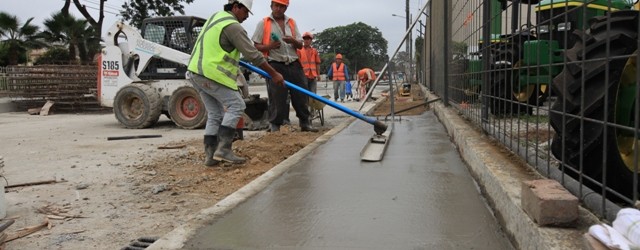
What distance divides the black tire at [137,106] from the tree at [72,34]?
2384cm

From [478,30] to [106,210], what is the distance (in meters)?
3.82

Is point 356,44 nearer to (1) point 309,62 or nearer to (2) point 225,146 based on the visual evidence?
(1) point 309,62

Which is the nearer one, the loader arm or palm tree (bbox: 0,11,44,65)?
the loader arm

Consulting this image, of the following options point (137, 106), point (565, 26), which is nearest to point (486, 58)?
point (565, 26)

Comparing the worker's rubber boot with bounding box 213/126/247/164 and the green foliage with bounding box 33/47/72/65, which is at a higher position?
the green foliage with bounding box 33/47/72/65

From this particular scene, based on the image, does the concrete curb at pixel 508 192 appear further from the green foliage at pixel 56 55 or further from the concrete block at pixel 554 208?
the green foliage at pixel 56 55

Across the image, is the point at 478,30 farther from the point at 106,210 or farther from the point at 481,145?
the point at 106,210

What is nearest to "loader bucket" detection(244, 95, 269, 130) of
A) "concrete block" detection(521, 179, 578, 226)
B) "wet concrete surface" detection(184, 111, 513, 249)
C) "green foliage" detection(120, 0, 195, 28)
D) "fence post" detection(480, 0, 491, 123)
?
"wet concrete surface" detection(184, 111, 513, 249)

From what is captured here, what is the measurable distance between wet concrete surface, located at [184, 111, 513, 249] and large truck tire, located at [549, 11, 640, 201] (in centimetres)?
60

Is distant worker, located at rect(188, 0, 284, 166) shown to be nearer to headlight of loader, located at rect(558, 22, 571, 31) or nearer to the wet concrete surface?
the wet concrete surface

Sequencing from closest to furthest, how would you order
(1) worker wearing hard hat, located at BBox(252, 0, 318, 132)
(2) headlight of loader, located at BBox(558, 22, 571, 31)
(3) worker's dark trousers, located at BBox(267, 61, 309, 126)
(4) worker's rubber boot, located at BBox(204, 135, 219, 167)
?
(2) headlight of loader, located at BBox(558, 22, 571, 31), (4) worker's rubber boot, located at BBox(204, 135, 219, 167), (1) worker wearing hard hat, located at BBox(252, 0, 318, 132), (3) worker's dark trousers, located at BBox(267, 61, 309, 126)

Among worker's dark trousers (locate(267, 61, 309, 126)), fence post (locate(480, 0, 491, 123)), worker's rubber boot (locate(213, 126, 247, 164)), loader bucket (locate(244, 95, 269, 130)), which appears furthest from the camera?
loader bucket (locate(244, 95, 269, 130))

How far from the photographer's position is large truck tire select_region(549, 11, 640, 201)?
2407 mm

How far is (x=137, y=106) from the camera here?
9.62 metres
